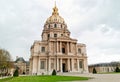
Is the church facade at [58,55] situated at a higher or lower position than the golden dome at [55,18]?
lower

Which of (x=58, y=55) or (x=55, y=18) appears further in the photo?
(x=55, y=18)

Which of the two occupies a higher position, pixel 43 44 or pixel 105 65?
pixel 43 44

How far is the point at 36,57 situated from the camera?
61.5 meters

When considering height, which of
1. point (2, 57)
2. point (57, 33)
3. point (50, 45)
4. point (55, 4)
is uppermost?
point (55, 4)

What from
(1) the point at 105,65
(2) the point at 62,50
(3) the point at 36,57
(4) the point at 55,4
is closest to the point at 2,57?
(3) the point at 36,57

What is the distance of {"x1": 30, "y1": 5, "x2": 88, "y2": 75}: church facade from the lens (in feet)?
198

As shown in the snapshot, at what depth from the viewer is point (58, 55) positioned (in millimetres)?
60281

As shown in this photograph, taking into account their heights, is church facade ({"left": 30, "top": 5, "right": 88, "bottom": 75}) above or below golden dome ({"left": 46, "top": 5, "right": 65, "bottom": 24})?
below

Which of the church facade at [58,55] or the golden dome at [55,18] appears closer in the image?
the church facade at [58,55]

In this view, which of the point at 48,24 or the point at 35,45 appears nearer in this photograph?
the point at 35,45

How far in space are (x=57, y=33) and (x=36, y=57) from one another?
1364 cm

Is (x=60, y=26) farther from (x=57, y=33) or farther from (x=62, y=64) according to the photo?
(x=62, y=64)

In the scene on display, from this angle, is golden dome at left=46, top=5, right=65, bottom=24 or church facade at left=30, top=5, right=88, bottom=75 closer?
church facade at left=30, top=5, right=88, bottom=75

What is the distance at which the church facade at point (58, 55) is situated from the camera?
6025 cm
